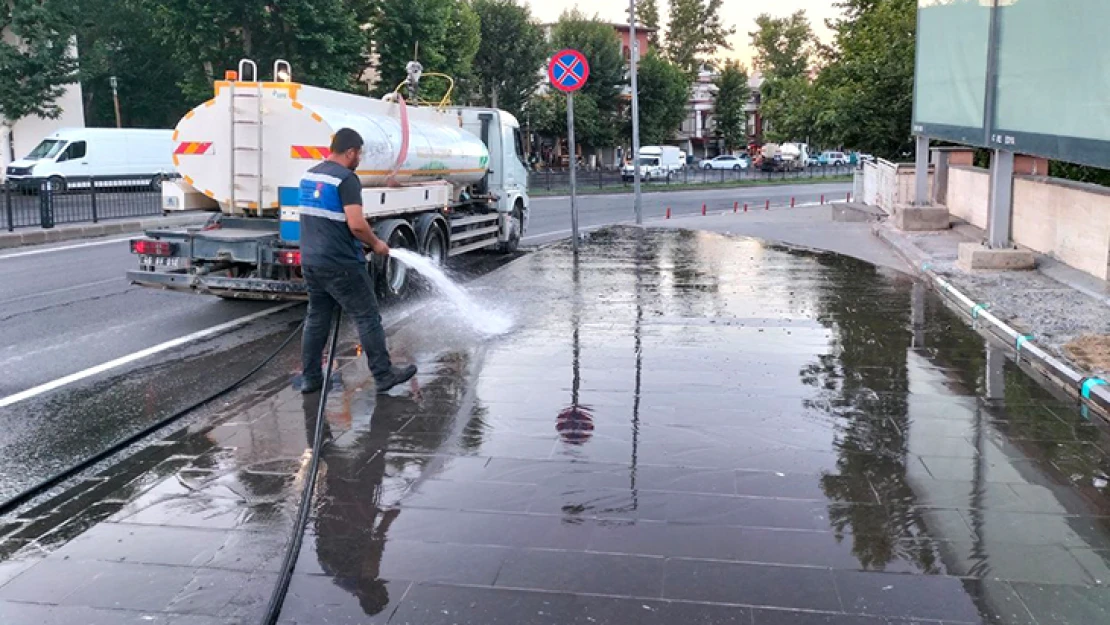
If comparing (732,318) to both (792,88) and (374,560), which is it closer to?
(374,560)

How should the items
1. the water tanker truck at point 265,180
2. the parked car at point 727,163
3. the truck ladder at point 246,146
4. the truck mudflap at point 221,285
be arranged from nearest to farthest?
the truck mudflap at point 221,285, the water tanker truck at point 265,180, the truck ladder at point 246,146, the parked car at point 727,163

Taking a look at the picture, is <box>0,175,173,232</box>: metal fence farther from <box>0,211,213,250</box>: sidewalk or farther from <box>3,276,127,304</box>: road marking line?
<box>3,276,127,304</box>: road marking line

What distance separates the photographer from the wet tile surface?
4.14m

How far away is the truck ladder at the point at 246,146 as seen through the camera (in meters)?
11.0

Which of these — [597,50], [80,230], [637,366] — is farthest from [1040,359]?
[597,50]

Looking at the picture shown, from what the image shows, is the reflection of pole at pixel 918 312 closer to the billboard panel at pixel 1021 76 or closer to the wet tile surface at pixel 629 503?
the wet tile surface at pixel 629 503

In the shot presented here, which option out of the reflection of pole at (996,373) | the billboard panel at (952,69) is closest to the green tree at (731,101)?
the billboard panel at (952,69)

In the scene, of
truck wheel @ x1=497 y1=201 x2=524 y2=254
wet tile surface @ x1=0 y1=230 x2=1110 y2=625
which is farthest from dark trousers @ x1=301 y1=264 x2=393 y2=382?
truck wheel @ x1=497 y1=201 x2=524 y2=254

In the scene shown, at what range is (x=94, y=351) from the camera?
9445 millimetres

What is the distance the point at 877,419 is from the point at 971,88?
9.11 m

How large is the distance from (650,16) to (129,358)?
96.7m

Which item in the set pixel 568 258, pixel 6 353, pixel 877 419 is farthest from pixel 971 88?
pixel 6 353

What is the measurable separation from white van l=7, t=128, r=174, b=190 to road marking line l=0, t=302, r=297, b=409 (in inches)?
990

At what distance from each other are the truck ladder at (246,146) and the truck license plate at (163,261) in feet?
2.85
